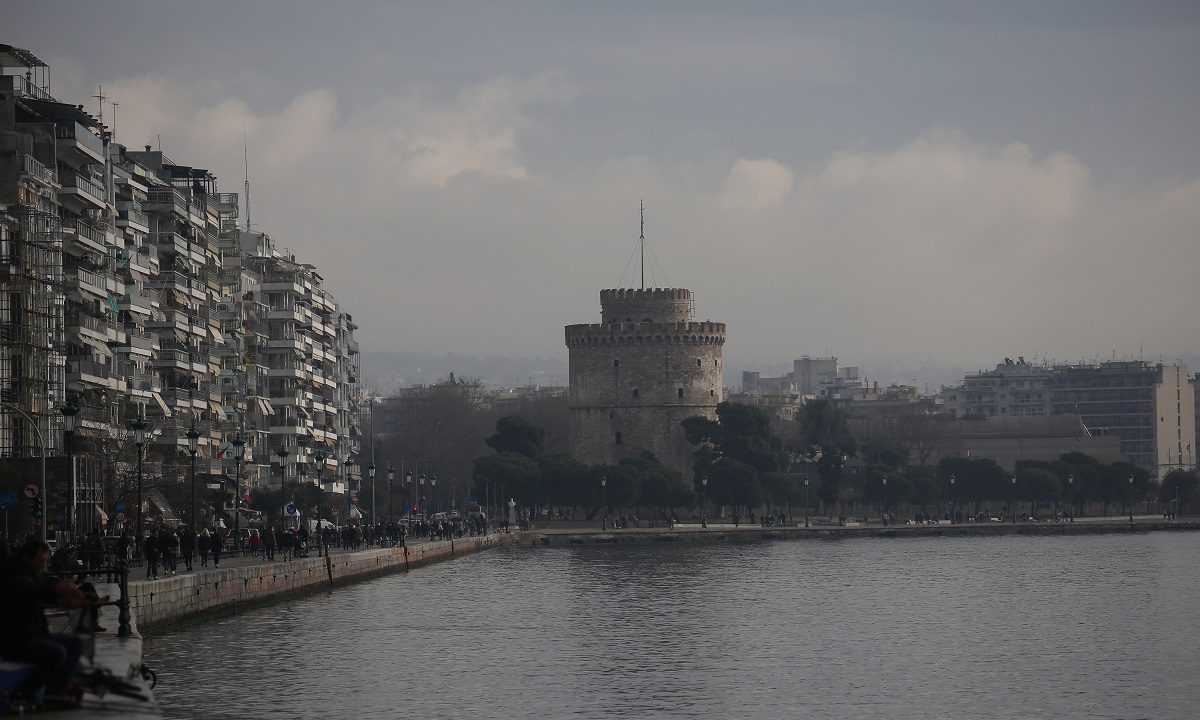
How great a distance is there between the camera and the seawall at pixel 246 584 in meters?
33.5

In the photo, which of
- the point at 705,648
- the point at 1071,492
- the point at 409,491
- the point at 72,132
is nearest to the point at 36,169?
the point at 72,132

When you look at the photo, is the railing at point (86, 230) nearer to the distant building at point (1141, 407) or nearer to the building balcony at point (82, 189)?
the building balcony at point (82, 189)

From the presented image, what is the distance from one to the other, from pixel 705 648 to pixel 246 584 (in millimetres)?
10555

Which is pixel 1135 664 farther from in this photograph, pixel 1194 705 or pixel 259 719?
pixel 259 719

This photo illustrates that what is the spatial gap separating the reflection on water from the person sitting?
1086 centimetres

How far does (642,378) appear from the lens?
111938 mm

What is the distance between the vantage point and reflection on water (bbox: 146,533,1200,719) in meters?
27.4

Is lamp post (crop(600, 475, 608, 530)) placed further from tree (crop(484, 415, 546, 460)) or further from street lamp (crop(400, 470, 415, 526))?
street lamp (crop(400, 470, 415, 526))

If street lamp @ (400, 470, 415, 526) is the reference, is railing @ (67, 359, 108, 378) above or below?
above

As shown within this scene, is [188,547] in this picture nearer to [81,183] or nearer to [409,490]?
[81,183]

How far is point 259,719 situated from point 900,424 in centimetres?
12424

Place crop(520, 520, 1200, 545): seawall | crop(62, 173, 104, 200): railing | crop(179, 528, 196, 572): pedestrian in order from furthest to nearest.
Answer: crop(520, 520, 1200, 545): seawall
crop(62, 173, 104, 200): railing
crop(179, 528, 196, 572): pedestrian

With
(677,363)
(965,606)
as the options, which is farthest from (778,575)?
(677,363)

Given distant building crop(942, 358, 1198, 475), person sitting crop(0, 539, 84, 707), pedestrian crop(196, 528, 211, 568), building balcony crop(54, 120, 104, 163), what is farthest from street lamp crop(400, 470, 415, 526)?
distant building crop(942, 358, 1198, 475)
